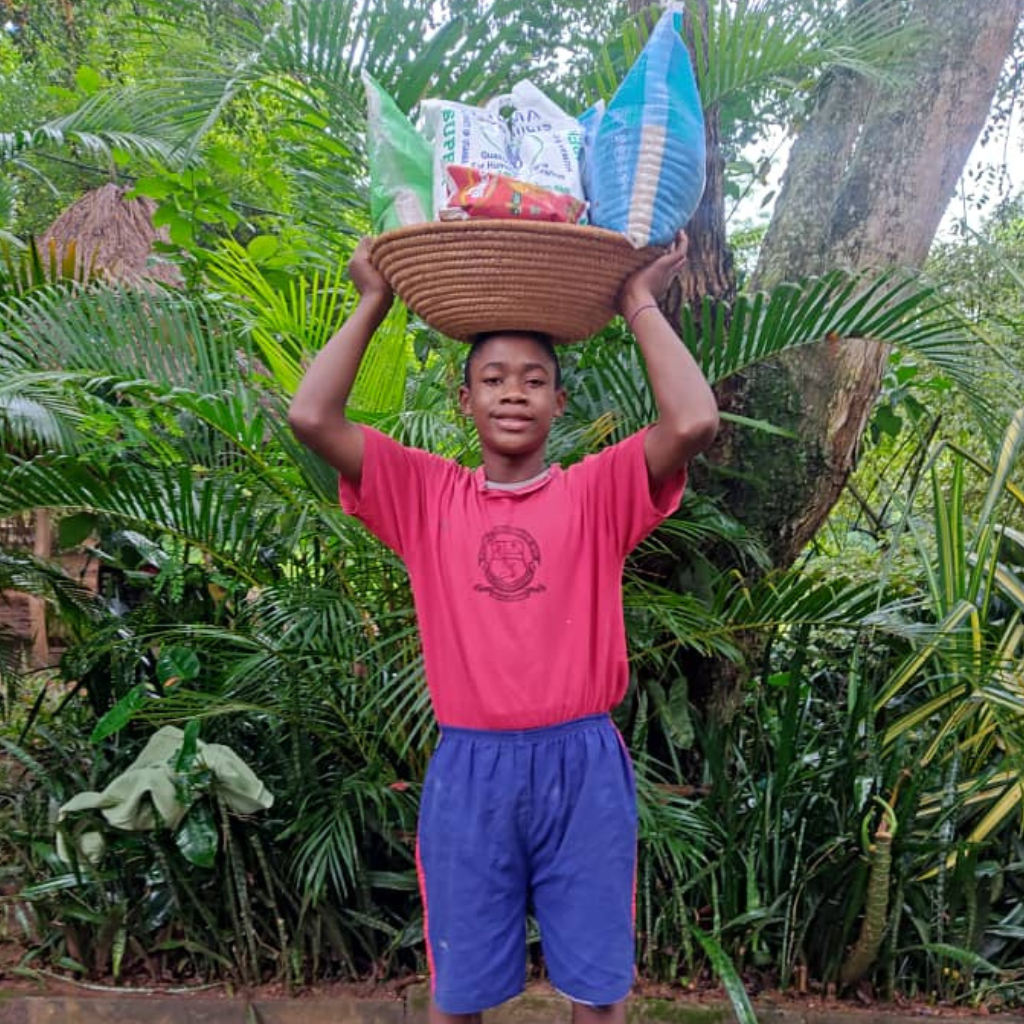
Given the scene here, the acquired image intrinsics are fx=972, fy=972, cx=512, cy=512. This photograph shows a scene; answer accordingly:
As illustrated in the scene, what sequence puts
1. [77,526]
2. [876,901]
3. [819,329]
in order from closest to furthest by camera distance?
[819,329] → [876,901] → [77,526]

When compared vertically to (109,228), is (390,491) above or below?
below

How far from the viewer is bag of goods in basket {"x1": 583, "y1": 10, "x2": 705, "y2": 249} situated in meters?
1.60

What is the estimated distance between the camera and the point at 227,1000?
2676 millimetres

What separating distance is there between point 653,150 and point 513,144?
10.0 inches

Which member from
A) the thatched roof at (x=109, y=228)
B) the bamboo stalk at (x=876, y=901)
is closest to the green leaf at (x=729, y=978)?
the bamboo stalk at (x=876, y=901)

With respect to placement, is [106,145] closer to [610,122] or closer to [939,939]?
[610,122]

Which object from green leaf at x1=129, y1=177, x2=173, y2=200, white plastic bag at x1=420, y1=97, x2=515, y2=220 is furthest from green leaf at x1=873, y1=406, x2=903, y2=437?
green leaf at x1=129, y1=177, x2=173, y2=200

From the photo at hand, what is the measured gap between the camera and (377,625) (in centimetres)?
270

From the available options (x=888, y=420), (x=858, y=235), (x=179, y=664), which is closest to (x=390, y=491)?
(x=179, y=664)

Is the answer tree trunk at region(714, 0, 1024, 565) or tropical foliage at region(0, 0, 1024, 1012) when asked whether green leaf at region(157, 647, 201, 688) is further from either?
tree trunk at region(714, 0, 1024, 565)

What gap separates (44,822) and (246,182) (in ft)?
9.06

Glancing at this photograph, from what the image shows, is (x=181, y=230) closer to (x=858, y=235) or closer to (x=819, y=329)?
(x=819, y=329)

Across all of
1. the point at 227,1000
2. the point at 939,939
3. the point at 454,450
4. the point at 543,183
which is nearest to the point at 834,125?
the point at 454,450

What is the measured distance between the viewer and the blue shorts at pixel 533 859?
167 centimetres
